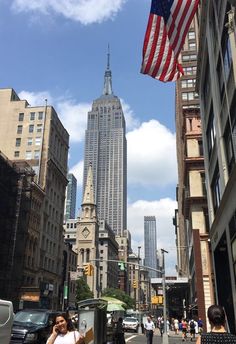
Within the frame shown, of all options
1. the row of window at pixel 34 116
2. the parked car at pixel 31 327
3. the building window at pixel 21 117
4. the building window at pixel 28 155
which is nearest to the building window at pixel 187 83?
the row of window at pixel 34 116

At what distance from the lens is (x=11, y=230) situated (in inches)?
2499

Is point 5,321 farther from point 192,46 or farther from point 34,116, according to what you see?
point 192,46

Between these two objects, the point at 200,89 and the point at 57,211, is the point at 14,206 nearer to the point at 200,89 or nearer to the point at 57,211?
the point at 57,211

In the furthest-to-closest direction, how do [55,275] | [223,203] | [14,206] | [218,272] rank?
1. [55,275]
2. [14,206]
3. [218,272]
4. [223,203]

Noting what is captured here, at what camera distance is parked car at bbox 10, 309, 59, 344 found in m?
15.5

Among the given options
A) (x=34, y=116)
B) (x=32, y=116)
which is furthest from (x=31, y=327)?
(x=32, y=116)

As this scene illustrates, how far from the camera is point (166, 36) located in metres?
14.0

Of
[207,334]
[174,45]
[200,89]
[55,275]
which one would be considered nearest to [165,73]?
[174,45]

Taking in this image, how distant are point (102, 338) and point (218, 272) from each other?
31.1 feet

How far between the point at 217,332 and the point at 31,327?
12510mm

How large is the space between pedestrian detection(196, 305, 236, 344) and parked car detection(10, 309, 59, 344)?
1190 centimetres

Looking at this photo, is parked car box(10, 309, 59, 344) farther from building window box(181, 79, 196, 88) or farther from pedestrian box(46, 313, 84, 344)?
building window box(181, 79, 196, 88)

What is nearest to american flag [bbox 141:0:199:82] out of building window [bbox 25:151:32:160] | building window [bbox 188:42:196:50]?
building window [bbox 25:151:32:160]

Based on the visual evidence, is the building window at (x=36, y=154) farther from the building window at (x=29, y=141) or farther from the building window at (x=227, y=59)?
the building window at (x=227, y=59)
